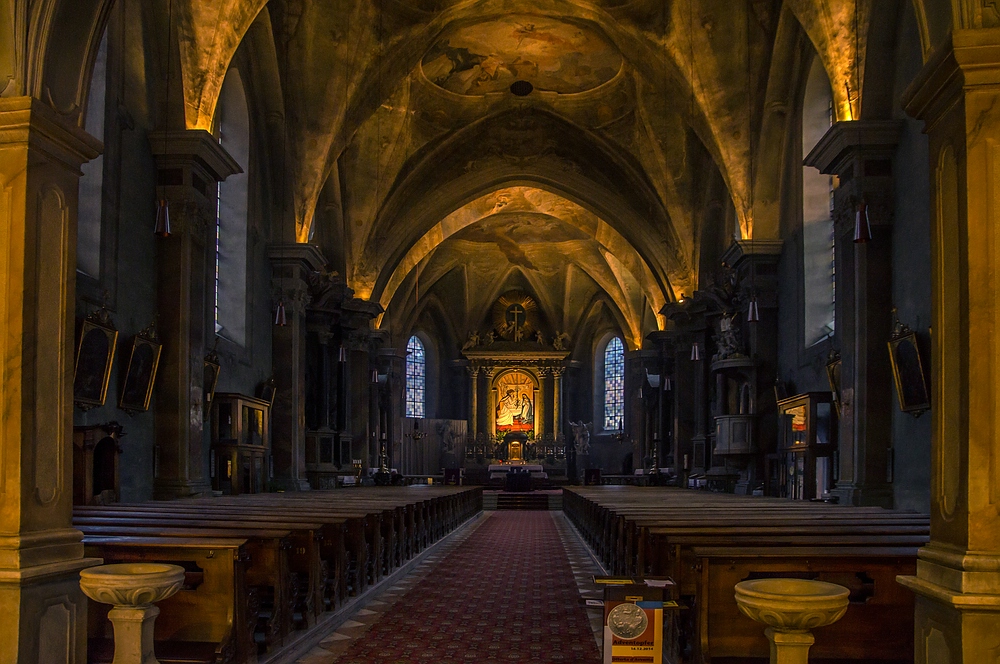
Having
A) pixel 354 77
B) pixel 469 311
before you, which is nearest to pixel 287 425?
pixel 354 77

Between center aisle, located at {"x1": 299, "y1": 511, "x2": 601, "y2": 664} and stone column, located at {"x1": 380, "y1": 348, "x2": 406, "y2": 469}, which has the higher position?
stone column, located at {"x1": 380, "y1": 348, "x2": 406, "y2": 469}

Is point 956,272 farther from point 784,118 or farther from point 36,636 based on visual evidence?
point 784,118

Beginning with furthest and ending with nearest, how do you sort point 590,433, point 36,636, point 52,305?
point 590,433 < point 52,305 < point 36,636

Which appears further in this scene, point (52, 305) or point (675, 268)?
point (675, 268)

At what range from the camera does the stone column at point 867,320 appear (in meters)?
11.3

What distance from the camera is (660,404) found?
1055 inches

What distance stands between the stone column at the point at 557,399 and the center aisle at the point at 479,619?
78.7 ft

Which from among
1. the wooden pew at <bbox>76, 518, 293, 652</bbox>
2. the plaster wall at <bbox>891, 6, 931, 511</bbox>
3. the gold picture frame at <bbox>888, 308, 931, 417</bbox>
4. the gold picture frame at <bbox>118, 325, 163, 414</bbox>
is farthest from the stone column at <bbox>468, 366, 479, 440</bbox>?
the wooden pew at <bbox>76, 518, 293, 652</bbox>

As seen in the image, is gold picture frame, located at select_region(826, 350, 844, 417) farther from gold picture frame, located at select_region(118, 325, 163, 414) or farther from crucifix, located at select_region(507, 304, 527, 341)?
crucifix, located at select_region(507, 304, 527, 341)

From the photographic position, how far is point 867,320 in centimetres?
1145

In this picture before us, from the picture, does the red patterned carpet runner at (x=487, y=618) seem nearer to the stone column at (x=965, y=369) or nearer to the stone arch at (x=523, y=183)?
the stone column at (x=965, y=369)

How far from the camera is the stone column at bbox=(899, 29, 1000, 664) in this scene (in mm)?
4316

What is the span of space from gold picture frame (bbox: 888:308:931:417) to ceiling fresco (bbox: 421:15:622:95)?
1169cm

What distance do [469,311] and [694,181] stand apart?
17033 millimetres
